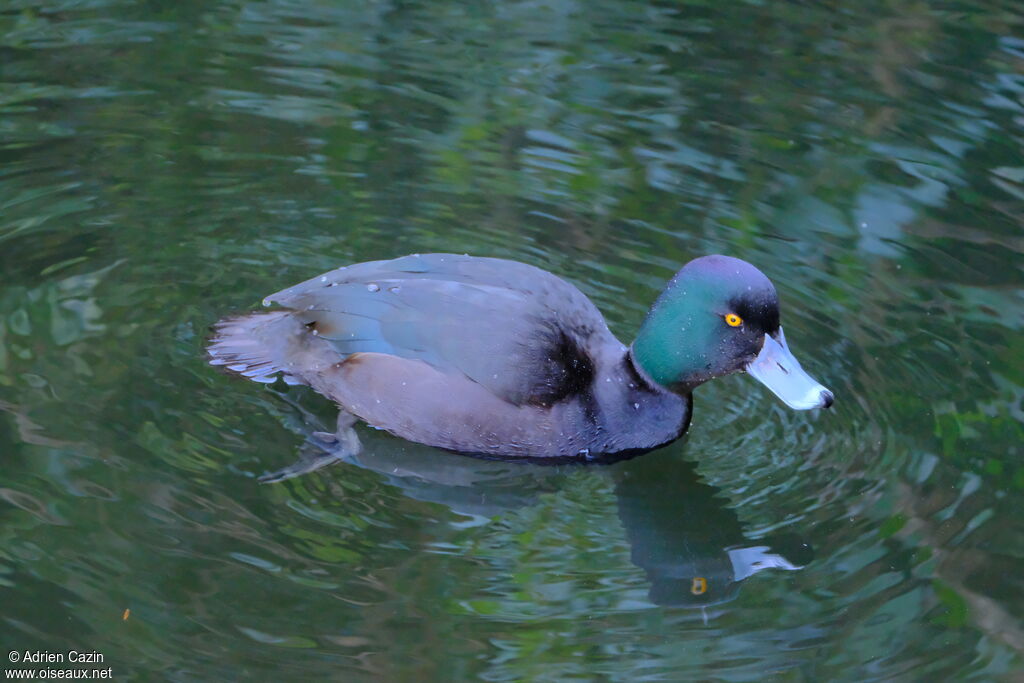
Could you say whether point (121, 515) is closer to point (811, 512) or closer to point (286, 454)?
point (286, 454)

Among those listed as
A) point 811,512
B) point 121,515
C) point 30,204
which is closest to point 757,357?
point 811,512

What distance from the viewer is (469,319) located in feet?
17.6

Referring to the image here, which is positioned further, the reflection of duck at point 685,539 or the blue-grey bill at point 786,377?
the blue-grey bill at point 786,377

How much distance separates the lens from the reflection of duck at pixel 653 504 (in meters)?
4.95

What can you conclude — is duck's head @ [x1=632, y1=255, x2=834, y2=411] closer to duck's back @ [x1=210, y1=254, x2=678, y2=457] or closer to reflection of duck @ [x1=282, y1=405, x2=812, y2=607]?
duck's back @ [x1=210, y1=254, x2=678, y2=457]

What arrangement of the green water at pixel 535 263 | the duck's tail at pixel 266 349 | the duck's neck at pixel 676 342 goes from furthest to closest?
the duck's tail at pixel 266 349 → the duck's neck at pixel 676 342 → the green water at pixel 535 263

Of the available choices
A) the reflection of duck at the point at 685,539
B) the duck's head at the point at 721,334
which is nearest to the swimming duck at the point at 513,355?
the duck's head at the point at 721,334

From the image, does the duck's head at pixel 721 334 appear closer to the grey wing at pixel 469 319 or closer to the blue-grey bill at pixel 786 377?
the blue-grey bill at pixel 786 377

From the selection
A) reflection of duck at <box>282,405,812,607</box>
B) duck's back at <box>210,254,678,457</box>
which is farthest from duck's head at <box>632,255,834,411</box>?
reflection of duck at <box>282,405,812,607</box>

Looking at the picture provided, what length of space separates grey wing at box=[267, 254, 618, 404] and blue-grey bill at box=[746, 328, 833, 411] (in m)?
0.73

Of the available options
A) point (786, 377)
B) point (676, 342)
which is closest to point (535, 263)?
point (676, 342)

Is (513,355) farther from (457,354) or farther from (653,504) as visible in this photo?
(653,504)

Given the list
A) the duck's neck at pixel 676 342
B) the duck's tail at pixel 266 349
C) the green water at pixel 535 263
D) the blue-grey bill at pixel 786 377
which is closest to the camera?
the green water at pixel 535 263

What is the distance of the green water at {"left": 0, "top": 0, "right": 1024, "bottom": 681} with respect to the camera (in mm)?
4516
